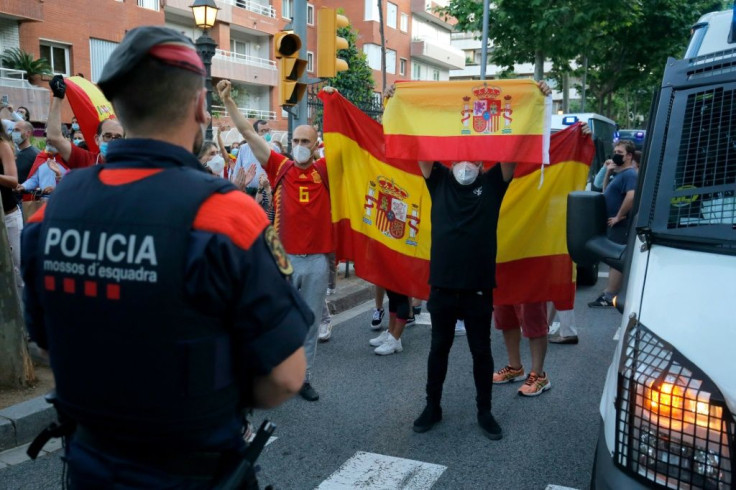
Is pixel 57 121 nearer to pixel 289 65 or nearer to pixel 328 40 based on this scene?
pixel 289 65

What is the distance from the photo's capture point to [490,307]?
4.68 metres

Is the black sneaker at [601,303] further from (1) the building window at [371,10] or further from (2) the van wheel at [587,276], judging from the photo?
(1) the building window at [371,10]

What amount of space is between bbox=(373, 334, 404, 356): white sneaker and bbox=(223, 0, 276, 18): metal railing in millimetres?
31348

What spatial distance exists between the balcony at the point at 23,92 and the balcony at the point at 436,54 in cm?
3461

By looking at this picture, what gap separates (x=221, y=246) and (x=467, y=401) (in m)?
4.17

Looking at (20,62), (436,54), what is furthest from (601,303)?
(436,54)

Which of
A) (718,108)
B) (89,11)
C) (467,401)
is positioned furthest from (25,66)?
(718,108)

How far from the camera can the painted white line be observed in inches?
158

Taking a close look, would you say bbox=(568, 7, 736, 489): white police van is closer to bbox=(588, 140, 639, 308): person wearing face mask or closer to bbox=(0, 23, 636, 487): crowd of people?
bbox=(0, 23, 636, 487): crowd of people

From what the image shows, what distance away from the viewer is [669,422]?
2.26 meters

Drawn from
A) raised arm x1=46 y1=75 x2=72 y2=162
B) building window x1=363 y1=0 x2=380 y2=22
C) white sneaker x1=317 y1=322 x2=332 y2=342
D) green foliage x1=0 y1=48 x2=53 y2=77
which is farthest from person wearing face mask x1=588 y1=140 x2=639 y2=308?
building window x1=363 y1=0 x2=380 y2=22

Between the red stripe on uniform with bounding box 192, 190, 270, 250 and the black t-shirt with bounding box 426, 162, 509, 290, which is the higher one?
the red stripe on uniform with bounding box 192, 190, 270, 250

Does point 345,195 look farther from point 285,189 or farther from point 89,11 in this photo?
point 89,11

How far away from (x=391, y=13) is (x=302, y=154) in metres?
47.8
